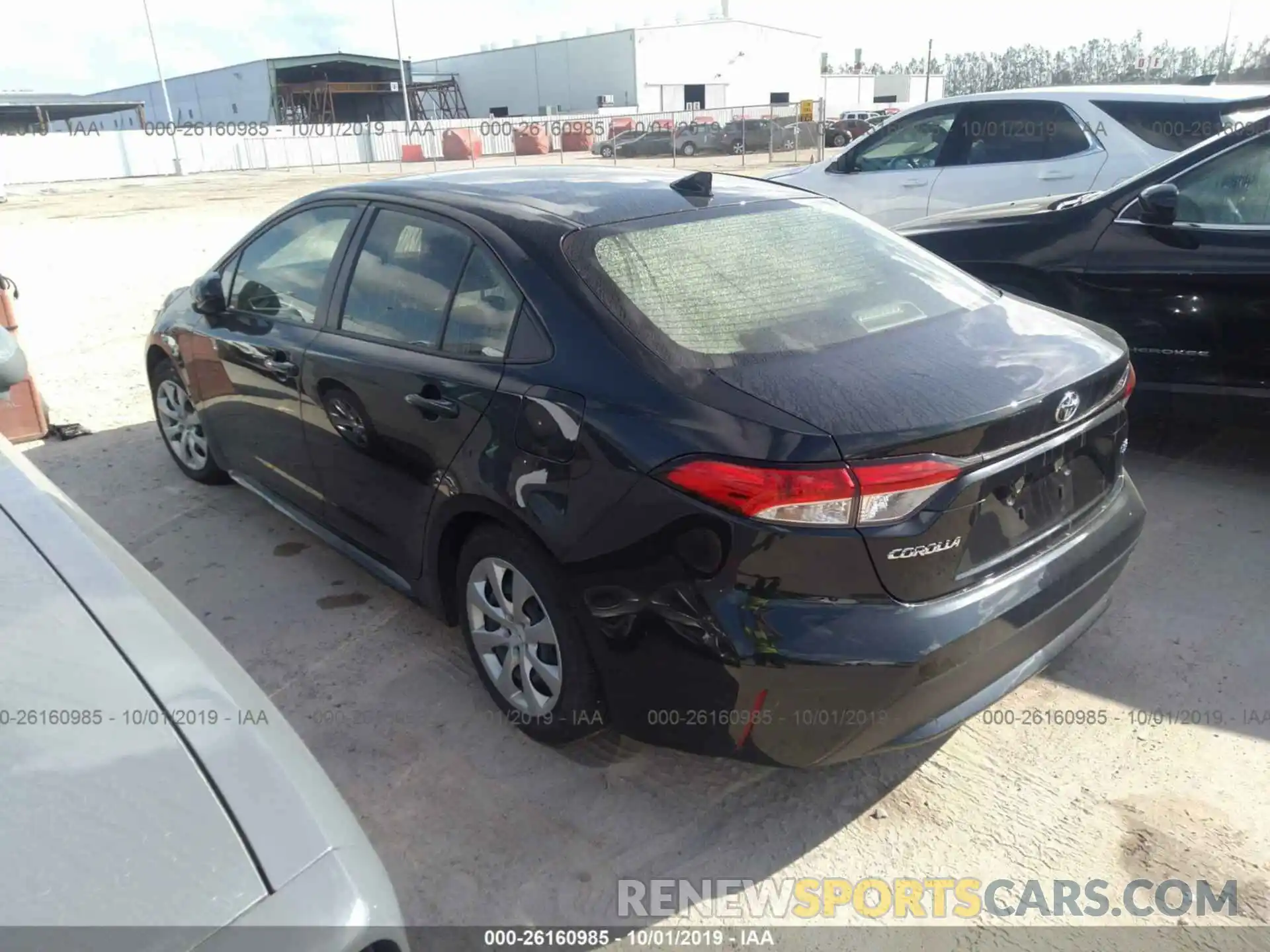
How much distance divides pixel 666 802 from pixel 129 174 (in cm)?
4500

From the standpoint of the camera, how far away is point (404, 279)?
10.1ft

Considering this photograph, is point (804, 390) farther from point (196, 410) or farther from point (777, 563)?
point (196, 410)

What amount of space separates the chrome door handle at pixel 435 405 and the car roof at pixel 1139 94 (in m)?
6.08

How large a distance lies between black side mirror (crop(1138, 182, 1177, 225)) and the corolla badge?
9.56 feet

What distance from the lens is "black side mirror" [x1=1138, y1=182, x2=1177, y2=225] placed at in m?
4.16

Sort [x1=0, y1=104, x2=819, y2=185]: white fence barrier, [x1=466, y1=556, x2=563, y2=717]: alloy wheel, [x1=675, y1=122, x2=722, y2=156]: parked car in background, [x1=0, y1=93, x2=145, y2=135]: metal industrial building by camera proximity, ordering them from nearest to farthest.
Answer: [x1=466, y1=556, x2=563, y2=717]: alloy wheel < [x1=0, y1=104, x2=819, y2=185]: white fence barrier < [x1=675, y1=122, x2=722, y2=156]: parked car in background < [x1=0, y1=93, x2=145, y2=135]: metal industrial building

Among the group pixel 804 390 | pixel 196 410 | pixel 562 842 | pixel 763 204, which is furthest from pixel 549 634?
pixel 196 410

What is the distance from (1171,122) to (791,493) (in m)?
6.20

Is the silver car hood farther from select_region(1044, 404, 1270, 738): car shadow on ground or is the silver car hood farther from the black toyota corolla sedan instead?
select_region(1044, 404, 1270, 738): car shadow on ground

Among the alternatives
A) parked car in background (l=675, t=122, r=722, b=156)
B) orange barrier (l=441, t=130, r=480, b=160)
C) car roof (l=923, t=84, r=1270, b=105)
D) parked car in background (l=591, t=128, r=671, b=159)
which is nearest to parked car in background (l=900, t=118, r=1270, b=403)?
car roof (l=923, t=84, r=1270, b=105)

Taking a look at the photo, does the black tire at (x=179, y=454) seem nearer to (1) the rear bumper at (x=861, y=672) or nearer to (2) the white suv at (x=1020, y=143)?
(1) the rear bumper at (x=861, y=672)

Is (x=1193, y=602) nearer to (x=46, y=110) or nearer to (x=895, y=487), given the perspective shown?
(x=895, y=487)

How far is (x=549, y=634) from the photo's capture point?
258cm

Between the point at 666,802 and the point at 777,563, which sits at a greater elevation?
the point at 777,563
